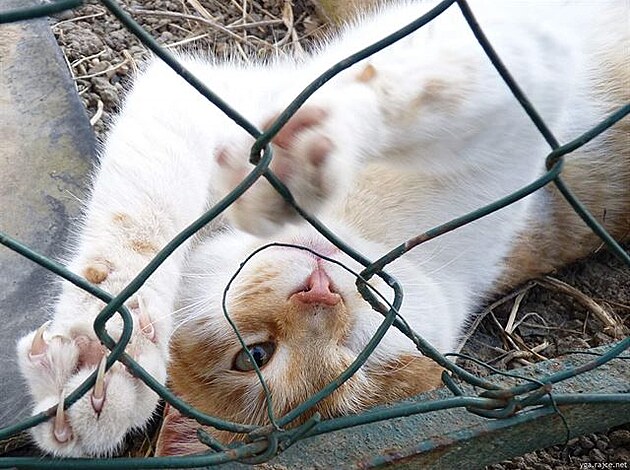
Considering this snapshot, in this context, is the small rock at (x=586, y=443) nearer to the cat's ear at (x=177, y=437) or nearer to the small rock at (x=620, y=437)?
the small rock at (x=620, y=437)

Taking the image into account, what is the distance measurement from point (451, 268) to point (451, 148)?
66 cm

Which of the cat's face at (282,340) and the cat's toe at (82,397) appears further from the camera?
the cat's face at (282,340)

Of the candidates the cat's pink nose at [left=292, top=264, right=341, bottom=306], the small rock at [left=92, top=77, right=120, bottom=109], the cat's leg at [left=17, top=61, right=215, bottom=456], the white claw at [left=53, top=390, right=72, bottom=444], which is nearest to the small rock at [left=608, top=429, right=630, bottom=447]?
the cat's pink nose at [left=292, top=264, right=341, bottom=306]

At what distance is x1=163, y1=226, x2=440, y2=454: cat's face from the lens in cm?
183

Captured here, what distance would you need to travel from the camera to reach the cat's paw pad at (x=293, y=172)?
4.05ft

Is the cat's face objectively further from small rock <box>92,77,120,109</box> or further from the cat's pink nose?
small rock <box>92,77,120,109</box>

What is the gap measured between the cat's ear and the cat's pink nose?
0.34 meters

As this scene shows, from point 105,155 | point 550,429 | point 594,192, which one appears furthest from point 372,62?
point 594,192

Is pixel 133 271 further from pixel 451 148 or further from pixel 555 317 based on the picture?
pixel 555 317

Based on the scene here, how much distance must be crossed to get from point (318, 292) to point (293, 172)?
0.60m

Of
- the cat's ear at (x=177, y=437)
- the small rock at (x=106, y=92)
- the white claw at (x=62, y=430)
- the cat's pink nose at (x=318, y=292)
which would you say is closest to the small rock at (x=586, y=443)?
Answer: the cat's pink nose at (x=318, y=292)

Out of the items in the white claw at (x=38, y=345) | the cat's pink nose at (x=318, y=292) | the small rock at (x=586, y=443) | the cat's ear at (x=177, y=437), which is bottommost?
the small rock at (x=586, y=443)

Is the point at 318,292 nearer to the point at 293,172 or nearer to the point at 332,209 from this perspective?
the point at 332,209

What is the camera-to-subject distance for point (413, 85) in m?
1.42
